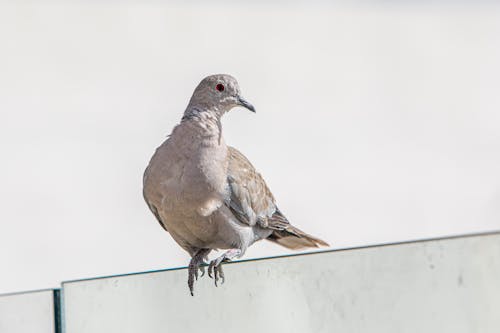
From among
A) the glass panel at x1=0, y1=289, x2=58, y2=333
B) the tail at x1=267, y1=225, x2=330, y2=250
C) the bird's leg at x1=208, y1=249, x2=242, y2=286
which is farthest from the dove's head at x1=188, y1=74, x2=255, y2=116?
the glass panel at x1=0, y1=289, x2=58, y2=333

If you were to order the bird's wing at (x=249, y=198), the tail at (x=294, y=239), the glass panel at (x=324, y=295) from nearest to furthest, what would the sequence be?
1. the glass panel at (x=324, y=295)
2. the bird's wing at (x=249, y=198)
3. the tail at (x=294, y=239)

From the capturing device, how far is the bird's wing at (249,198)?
4.17m

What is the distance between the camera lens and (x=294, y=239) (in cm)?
472

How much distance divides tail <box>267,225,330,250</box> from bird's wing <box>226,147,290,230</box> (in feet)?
0.28

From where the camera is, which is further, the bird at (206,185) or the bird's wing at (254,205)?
the bird's wing at (254,205)

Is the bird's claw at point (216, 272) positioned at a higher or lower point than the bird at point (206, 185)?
lower

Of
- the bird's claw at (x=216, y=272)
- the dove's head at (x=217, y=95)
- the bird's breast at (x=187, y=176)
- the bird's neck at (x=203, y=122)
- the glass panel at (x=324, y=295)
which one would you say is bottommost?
the glass panel at (x=324, y=295)

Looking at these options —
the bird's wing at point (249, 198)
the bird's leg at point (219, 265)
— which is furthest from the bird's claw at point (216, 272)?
the bird's wing at point (249, 198)

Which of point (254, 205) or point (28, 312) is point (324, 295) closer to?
point (28, 312)

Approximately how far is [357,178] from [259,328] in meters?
6.49

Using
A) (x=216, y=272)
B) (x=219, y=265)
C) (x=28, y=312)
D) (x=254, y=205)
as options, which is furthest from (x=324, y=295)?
(x=254, y=205)

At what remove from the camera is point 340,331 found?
2.60 m

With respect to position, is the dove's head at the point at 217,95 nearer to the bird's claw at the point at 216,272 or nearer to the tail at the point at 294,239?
the tail at the point at 294,239

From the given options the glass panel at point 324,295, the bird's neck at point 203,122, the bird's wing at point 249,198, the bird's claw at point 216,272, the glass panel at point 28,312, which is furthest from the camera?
the bird's wing at point 249,198
